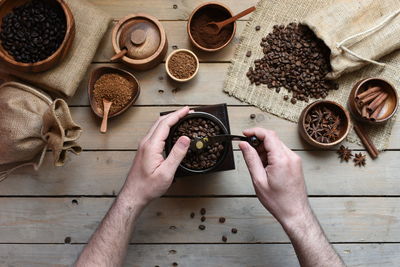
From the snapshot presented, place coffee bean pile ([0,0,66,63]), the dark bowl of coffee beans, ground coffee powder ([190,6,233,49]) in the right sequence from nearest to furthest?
1. the dark bowl of coffee beans
2. coffee bean pile ([0,0,66,63])
3. ground coffee powder ([190,6,233,49])

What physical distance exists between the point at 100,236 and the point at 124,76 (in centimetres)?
65

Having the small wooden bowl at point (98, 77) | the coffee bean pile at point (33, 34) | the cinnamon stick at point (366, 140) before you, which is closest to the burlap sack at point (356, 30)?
the cinnamon stick at point (366, 140)

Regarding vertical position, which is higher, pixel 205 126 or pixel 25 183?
pixel 205 126

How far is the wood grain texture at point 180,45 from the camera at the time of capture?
162 cm

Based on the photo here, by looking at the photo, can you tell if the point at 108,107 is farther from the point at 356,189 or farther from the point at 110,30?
the point at 356,189

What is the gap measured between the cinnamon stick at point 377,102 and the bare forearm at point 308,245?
0.52m

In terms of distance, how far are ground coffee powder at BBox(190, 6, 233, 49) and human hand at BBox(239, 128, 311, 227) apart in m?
0.50

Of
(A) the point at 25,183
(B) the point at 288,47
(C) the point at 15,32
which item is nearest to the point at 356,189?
(B) the point at 288,47

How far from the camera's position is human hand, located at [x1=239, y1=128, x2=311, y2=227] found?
1242mm

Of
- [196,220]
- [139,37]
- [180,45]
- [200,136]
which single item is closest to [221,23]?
[180,45]

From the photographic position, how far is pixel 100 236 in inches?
52.8

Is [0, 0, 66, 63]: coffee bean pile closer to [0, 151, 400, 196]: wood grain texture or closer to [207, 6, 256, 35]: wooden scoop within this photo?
[0, 151, 400, 196]: wood grain texture

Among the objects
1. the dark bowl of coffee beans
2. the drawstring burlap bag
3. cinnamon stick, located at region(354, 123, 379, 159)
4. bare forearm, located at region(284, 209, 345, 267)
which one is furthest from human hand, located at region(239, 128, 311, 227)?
the drawstring burlap bag

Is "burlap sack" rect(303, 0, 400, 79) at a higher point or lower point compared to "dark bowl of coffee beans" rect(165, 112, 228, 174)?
higher
